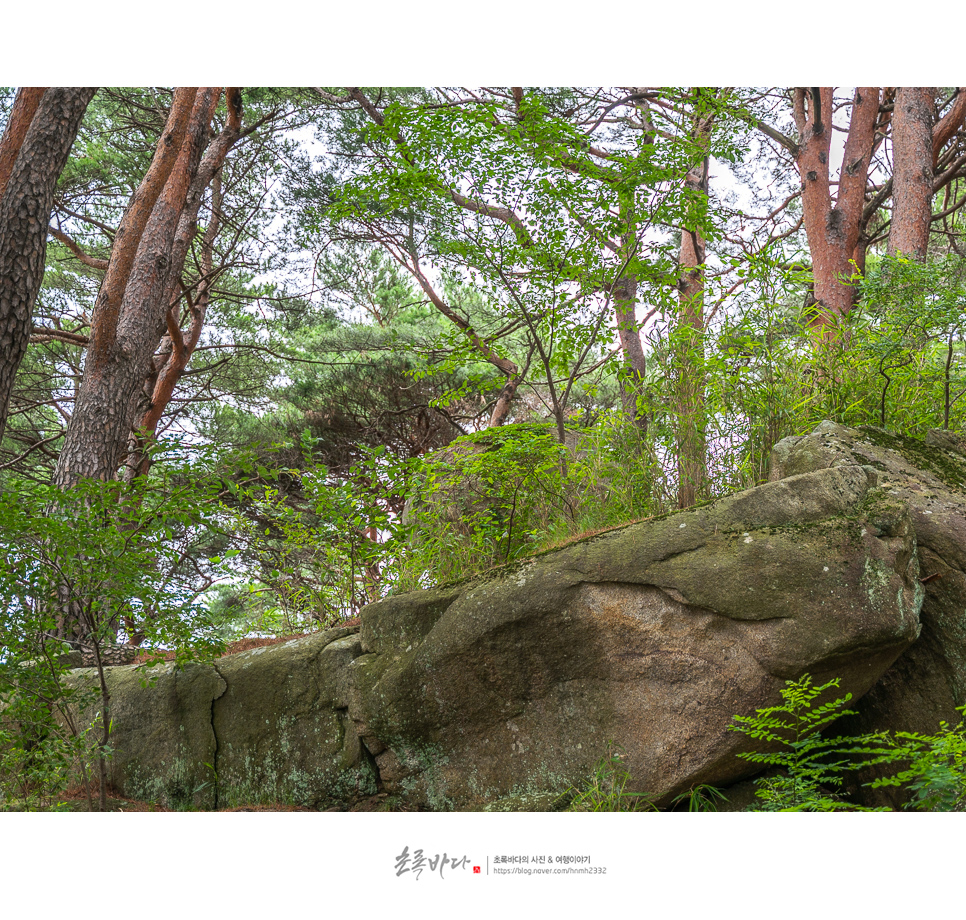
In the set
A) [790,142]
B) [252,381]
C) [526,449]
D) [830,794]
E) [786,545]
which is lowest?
[830,794]

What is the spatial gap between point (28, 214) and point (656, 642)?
344 centimetres

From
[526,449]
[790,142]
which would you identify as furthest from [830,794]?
[790,142]

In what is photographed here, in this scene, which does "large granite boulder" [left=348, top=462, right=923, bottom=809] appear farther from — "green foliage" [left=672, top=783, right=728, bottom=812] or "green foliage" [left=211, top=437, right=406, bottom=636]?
"green foliage" [left=211, top=437, right=406, bottom=636]

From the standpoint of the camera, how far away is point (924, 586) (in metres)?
3.14

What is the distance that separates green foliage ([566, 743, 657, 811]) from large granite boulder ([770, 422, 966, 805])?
0.99 m

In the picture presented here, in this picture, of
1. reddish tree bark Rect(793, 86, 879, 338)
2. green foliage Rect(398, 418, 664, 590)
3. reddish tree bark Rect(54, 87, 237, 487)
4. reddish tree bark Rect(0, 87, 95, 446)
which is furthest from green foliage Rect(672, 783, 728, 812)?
reddish tree bark Rect(793, 86, 879, 338)

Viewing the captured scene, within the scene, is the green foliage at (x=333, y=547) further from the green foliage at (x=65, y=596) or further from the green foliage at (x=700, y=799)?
the green foliage at (x=700, y=799)

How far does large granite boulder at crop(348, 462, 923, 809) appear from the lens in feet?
9.28

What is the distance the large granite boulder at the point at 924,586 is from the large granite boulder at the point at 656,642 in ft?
0.71

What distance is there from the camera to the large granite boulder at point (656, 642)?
2828 millimetres
